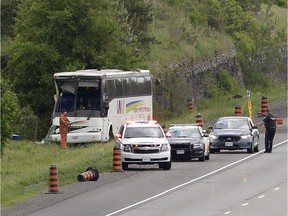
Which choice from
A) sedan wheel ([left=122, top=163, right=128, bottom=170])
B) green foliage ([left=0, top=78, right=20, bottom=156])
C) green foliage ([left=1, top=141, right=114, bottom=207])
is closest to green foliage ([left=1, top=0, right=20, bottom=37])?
green foliage ([left=1, top=141, right=114, bottom=207])

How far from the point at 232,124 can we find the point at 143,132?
25.5ft

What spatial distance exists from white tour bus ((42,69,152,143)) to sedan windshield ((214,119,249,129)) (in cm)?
517

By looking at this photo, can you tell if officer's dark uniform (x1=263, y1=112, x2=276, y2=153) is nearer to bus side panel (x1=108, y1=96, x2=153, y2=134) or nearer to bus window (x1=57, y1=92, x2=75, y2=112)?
bus side panel (x1=108, y1=96, x2=153, y2=134)

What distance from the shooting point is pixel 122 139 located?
36719mm

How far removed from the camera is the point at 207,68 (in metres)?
69.1

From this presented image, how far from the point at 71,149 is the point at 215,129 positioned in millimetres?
6093

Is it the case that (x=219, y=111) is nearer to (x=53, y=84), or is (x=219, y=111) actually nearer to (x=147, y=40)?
(x=147, y=40)

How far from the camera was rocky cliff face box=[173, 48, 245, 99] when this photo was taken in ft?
215

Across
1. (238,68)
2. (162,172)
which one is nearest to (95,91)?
(162,172)

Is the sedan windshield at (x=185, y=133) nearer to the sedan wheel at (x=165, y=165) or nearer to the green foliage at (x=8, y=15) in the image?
the sedan wheel at (x=165, y=165)

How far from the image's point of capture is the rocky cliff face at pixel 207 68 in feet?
215

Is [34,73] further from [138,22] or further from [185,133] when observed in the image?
[138,22]

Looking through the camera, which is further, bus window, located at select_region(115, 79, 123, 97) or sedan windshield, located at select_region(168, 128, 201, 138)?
bus window, located at select_region(115, 79, 123, 97)

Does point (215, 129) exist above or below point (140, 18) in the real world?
below
